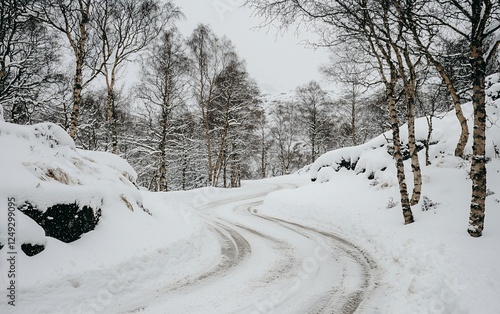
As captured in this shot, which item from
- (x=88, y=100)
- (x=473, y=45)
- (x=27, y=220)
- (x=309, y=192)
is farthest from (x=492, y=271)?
(x=88, y=100)

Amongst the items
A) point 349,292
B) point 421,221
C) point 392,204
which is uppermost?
point 392,204

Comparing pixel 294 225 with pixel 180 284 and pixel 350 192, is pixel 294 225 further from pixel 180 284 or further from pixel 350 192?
pixel 180 284

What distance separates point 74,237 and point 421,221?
8.39 meters

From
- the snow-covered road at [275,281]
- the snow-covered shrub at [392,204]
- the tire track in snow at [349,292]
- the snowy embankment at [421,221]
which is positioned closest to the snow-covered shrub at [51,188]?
the snow-covered road at [275,281]

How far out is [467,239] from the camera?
527cm

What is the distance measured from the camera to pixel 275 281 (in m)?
5.00

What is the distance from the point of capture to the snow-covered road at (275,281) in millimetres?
4086

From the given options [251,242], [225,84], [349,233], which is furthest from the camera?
[225,84]

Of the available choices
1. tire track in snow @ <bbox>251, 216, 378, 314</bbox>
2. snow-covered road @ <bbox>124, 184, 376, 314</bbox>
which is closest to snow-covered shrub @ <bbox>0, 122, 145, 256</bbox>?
snow-covered road @ <bbox>124, 184, 376, 314</bbox>

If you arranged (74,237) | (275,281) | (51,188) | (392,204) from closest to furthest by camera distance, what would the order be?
(275,281)
(51,188)
(74,237)
(392,204)

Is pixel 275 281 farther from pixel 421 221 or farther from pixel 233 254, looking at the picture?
pixel 421 221

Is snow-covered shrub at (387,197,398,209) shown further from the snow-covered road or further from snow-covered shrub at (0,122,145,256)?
snow-covered shrub at (0,122,145,256)

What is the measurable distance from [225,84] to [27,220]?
1645 centimetres

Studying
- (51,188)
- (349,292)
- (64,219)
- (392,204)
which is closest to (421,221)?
(392,204)
